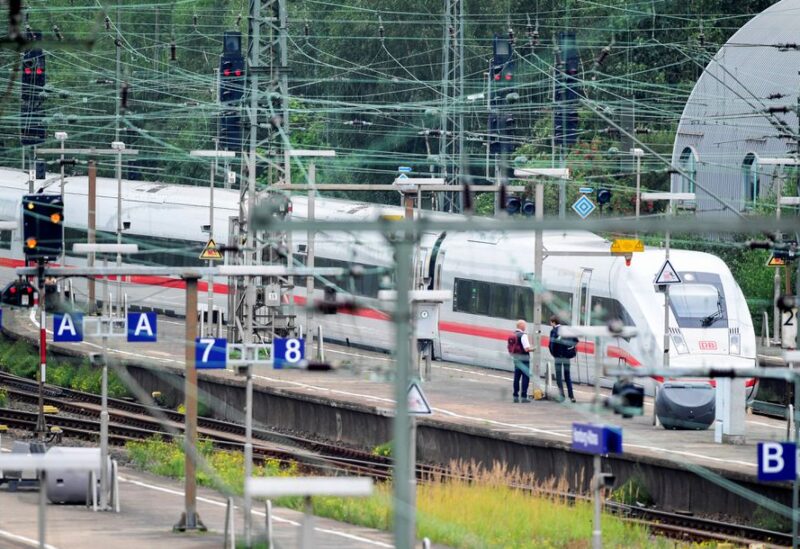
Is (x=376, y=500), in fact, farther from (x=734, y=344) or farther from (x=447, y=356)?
(x=447, y=356)

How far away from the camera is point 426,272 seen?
32844mm

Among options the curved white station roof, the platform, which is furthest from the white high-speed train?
the curved white station roof

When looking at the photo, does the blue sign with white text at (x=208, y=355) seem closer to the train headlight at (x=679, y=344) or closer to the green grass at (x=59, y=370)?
the train headlight at (x=679, y=344)

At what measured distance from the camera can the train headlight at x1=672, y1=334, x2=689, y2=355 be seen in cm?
2758

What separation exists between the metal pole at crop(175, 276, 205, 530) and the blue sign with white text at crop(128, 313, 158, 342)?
3358 mm

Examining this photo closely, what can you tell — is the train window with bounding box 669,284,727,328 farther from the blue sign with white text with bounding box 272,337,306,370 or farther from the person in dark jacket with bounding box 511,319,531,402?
the blue sign with white text with bounding box 272,337,306,370

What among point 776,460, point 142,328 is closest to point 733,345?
point 142,328

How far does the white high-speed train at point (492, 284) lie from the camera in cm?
2764

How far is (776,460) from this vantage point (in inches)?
589

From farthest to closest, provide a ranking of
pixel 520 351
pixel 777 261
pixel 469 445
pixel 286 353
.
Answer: pixel 777 261
pixel 520 351
pixel 469 445
pixel 286 353

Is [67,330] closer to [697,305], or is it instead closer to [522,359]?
[522,359]

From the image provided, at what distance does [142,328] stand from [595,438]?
9.64m

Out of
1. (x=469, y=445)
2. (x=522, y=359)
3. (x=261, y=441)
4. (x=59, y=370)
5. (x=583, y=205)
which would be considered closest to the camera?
(x=469, y=445)

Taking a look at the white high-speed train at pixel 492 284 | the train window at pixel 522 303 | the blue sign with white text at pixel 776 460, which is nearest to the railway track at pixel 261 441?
the white high-speed train at pixel 492 284
